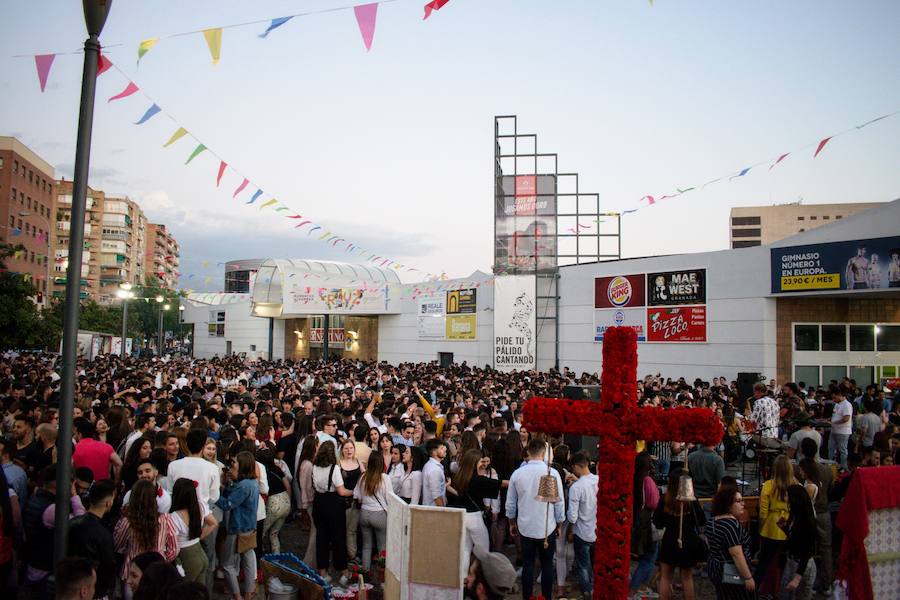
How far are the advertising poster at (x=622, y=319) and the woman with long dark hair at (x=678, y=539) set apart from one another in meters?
17.3

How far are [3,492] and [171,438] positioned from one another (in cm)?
198

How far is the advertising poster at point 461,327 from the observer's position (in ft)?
100

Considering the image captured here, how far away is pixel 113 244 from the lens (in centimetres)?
8838

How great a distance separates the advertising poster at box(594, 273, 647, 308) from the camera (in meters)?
23.9

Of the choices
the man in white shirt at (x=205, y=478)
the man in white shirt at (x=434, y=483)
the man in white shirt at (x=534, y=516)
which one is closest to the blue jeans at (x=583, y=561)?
the man in white shirt at (x=534, y=516)

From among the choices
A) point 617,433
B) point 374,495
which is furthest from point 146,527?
point 617,433

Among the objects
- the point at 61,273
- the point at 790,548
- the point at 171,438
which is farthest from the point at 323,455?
the point at 61,273

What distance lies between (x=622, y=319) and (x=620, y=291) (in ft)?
3.62

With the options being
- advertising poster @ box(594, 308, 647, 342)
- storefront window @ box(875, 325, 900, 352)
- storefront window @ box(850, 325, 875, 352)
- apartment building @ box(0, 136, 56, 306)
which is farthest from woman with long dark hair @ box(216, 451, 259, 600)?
apartment building @ box(0, 136, 56, 306)

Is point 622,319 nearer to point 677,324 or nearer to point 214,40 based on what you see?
point 677,324

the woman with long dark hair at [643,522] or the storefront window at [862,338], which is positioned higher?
the storefront window at [862,338]

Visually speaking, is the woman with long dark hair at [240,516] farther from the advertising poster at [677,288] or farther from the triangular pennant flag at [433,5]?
the advertising poster at [677,288]

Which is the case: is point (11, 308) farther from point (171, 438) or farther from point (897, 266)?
point (897, 266)

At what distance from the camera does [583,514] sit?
628cm
